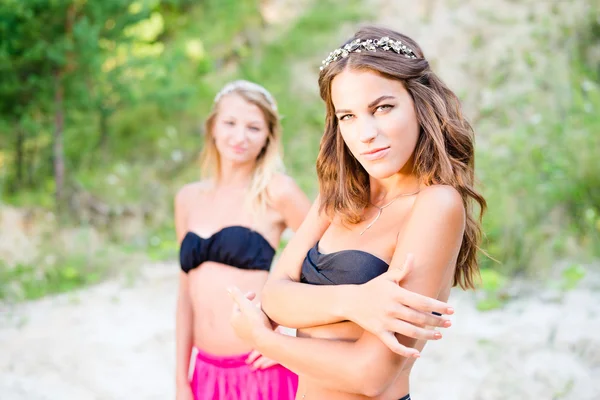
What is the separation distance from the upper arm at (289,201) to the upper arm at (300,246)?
2.57 feet

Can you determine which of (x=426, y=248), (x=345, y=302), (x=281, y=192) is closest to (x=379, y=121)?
(x=426, y=248)

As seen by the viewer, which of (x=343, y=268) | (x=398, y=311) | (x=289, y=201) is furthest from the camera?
(x=289, y=201)

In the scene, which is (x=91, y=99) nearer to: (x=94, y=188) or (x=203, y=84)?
(x=94, y=188)

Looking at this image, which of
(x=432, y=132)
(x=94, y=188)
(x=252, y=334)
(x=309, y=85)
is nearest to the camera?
(x=432, y=132)

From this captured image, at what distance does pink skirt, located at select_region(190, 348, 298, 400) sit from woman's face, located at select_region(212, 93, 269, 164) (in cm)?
84

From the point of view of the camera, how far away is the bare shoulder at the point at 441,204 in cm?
147

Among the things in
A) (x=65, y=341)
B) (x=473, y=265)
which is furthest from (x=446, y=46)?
(x=473, y=265)

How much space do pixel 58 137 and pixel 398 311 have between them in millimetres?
7162

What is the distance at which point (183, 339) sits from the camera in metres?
2.62

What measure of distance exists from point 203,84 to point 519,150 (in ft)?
16.8

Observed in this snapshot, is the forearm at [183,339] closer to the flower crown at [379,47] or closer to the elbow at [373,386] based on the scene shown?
the elbow at [373,386]

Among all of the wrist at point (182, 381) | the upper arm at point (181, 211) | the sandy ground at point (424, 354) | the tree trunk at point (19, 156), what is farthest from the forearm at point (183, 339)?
the tree trunk at point (19, 156)

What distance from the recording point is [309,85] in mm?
10797

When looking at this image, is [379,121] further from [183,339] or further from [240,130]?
[183,339]
